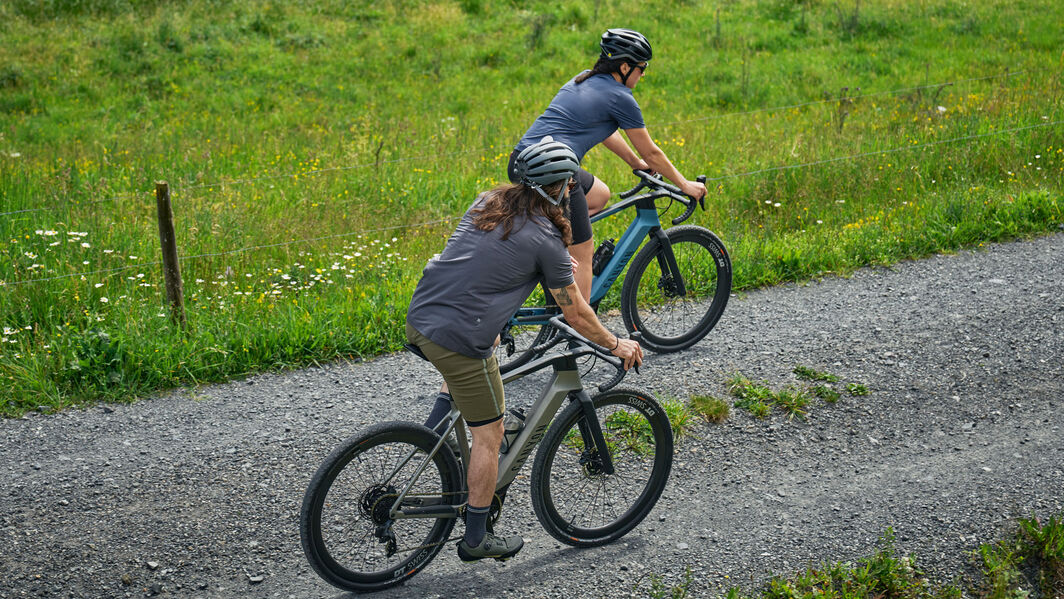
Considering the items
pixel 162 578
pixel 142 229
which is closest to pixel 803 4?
pixel 142 229

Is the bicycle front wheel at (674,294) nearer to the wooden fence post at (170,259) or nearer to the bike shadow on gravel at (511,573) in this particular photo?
the bike shadow on gravel at (511,573)

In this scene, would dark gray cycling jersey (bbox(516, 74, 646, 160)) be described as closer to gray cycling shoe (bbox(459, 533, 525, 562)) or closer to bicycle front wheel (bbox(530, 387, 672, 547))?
bicycle front wheel (bbox(530, 387, 672, 547))

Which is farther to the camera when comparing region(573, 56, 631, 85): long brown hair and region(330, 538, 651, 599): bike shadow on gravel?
region(573, 56, 631, 85): long brown hair

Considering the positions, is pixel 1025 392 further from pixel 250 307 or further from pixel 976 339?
pixel 250 307

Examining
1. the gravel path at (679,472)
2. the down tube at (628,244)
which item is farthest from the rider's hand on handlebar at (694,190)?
the gravel path at (679,472)

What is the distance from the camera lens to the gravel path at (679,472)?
4.50 meters

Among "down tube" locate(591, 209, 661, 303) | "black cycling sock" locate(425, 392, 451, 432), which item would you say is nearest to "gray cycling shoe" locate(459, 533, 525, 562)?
"black cycling sock" locate(425, 392, 451, 432)

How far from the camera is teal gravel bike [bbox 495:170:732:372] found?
648 cm

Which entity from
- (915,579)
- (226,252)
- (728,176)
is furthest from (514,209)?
(728,176)

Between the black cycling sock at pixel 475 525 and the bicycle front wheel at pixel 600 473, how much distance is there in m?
0.29

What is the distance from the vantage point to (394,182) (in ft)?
32.1

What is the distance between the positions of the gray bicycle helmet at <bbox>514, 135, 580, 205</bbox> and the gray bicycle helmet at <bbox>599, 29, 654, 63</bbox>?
2.24 meters

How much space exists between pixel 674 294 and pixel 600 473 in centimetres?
244

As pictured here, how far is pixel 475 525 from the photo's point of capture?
14.1 feet
